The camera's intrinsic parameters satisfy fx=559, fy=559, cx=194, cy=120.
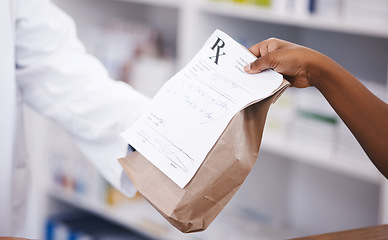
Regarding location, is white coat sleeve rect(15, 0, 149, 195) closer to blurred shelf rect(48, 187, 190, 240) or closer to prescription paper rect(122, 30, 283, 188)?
prescription paper rect(122, 30, 283, 188)

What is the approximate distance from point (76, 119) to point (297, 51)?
2.07ft

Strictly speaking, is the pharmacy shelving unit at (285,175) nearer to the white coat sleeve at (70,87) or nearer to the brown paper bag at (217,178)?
the white coat sleeve at (70,87)

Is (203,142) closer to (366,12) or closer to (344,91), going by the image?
(344,91)

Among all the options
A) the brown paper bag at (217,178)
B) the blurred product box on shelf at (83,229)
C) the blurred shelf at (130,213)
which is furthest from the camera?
the blurred product box on shelf at (83,229)

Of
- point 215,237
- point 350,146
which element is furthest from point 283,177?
point 350,146

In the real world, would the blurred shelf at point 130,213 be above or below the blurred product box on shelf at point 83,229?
above

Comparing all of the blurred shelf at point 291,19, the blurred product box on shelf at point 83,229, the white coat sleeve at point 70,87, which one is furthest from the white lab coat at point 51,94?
the blurred product box on shelf at point 83,229

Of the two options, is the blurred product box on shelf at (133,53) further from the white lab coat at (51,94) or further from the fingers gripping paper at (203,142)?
the fingers gripping paper at (203,142)

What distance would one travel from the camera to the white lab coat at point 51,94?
1.32 metres

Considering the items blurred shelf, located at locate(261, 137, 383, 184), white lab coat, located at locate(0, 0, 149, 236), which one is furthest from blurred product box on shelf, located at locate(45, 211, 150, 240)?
white lab coat, located at locate(0, 0, 149, 236)

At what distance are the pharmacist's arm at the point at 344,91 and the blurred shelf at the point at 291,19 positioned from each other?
71cm

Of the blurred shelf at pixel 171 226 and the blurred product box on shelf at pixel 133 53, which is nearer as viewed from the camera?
the blurred shelf at pixel 171 226

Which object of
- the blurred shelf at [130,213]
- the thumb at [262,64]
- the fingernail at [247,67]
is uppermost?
the thumb at [262,64]

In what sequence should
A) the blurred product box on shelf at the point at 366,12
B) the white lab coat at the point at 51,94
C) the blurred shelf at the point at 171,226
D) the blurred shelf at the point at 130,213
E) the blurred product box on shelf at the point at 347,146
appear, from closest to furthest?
the white lab coat at the point at 51,94 < the blurred product box on shelf at the point at 366,12 < the blurred product box on shelf at the point at 347,146 < the blurred shelf at the point at 171,226 < the blurred shelf at the point at 130,213
